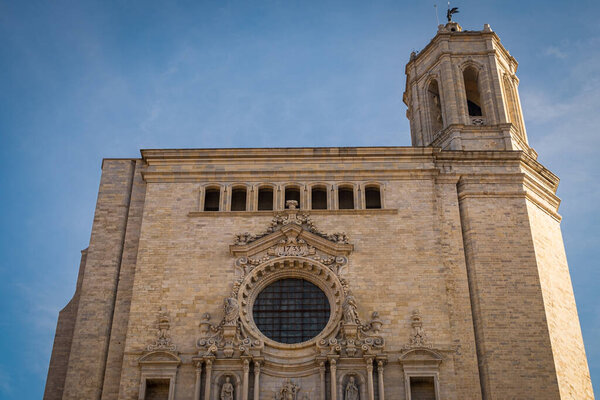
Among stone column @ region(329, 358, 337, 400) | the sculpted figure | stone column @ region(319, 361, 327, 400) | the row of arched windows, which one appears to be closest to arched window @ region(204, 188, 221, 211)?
the row of arched windows

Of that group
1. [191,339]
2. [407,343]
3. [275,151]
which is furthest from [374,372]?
[275,151]

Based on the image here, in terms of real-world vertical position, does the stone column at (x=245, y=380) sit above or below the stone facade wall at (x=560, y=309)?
below

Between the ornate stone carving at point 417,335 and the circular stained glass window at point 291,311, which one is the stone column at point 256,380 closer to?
the circular stained glass window at point 291,311

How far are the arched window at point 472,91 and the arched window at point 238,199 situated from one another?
1240 cm

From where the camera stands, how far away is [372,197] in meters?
29.2

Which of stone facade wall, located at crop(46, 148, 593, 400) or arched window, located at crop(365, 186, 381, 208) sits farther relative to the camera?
arched window, located at crop(365, 186, 381, 208)

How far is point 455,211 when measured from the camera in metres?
28.1

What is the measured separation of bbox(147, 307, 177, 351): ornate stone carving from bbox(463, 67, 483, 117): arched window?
17804 millimetres

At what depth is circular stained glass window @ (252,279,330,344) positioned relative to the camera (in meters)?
25.6

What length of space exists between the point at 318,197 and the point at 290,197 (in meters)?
1.15

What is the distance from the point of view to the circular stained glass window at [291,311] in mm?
25562

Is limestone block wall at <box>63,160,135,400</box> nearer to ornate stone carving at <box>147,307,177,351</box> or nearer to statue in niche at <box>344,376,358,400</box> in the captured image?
ornate stone carving at <box>147,307,177,351</box>

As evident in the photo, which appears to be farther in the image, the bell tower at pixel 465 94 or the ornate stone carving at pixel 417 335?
the bell tower at pixel 465 94

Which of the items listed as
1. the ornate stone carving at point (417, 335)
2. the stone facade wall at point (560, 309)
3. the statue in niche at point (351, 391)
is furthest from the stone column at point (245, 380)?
the stone facade wall at point (560, 309)
